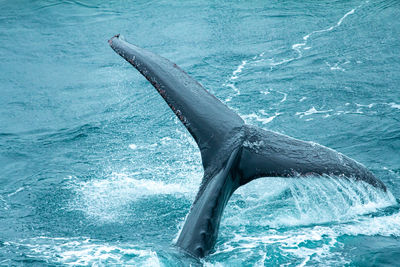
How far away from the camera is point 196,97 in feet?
22.0

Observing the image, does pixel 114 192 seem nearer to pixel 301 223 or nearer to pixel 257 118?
pixel 301 223

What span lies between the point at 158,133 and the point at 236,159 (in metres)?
5.48

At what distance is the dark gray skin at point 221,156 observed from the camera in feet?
18.1

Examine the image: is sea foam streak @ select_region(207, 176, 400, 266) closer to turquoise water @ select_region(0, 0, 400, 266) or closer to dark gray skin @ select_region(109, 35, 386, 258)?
turquoise water @ select_region(0, 0, 400, 266)

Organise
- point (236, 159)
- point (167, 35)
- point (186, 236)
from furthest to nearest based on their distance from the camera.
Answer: point (167, 35), point (236, 159), point (186, 236)

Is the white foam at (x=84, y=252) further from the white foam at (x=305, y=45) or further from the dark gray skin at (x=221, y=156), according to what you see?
the white foam at (x=305, y=45)

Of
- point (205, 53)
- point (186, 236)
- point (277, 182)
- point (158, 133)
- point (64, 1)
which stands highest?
point (64, 1)

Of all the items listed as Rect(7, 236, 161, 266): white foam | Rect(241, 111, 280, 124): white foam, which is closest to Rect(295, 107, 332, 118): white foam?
Rect(241, 111, 280, 124): white foam

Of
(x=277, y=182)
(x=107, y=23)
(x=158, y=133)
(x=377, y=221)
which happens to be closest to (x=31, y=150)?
(x=158, y=133)

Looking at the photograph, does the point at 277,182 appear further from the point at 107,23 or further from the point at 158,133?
the point at 107,23

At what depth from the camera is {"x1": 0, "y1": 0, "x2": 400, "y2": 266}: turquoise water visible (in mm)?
7016

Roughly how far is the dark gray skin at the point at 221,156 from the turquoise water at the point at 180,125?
226mm

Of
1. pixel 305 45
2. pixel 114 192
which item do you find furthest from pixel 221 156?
pixel 305 45

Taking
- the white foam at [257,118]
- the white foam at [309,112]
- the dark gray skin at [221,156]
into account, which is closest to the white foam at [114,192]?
the dark gray skin at [221,156]
